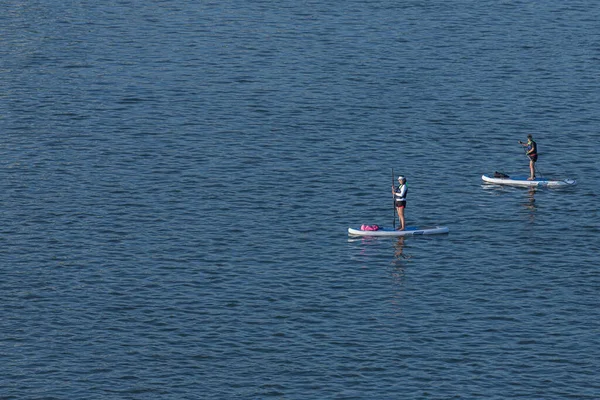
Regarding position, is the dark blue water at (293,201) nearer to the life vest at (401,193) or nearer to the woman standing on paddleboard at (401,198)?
the woman standing on paddleboard at (401,198)

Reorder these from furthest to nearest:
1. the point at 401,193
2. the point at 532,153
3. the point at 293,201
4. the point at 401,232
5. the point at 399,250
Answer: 1. the point at 532,153
2. the point at 293,201
3. the point at 401,193
4. the point at 401,232
5. the point at 399,250

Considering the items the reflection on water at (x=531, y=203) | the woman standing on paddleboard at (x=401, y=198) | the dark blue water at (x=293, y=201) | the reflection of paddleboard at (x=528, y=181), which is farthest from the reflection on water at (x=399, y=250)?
the reflection of paddleboard at (x=528, y=181)

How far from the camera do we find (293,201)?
267 feet

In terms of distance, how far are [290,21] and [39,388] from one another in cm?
7041

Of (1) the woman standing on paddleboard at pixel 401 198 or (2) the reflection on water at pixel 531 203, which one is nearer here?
(1) the woman standing on paddleboard at pixel 401 198

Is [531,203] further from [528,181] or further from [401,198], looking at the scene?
[401,198]

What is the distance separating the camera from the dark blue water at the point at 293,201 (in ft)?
200

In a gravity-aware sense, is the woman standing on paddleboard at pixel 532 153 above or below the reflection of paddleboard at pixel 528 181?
above

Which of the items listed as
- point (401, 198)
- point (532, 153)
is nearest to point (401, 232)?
point (401, 198)

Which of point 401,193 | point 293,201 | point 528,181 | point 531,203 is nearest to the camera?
point 401,193

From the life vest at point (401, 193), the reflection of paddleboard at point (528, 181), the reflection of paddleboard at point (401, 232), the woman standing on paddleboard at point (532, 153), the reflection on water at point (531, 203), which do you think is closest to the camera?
the reflection of paddleboard at point (401, 232)

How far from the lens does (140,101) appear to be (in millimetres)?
101375

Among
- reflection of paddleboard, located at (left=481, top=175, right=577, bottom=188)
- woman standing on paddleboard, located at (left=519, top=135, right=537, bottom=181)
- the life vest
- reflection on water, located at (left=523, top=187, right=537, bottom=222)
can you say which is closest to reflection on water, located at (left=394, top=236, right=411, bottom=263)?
the life vest

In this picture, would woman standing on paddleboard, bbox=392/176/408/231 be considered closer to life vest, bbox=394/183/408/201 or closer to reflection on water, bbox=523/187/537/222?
life vest, bbox=394/183/408/201
